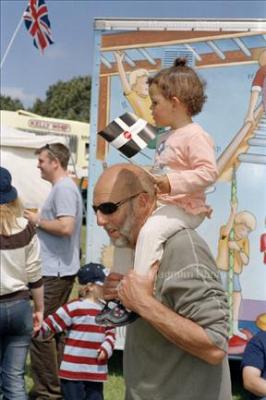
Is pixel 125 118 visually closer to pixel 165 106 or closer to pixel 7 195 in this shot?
pixel 165 106

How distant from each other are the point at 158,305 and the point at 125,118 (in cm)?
67

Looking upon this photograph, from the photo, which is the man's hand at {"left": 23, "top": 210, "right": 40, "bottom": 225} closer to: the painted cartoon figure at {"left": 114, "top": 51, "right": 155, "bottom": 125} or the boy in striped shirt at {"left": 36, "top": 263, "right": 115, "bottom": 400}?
the boy in striped shirt at {"left": 36, "top": 263, "right": 115, "bottom": 400}

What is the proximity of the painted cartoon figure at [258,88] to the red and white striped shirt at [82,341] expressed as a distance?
176 cm

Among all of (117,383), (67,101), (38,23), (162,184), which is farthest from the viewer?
(67,101)

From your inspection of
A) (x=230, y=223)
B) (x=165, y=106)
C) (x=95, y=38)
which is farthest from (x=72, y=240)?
(x=165, y=106)

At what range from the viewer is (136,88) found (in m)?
5.14

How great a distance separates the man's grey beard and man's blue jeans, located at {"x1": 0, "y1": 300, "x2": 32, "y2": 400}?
2.17 m

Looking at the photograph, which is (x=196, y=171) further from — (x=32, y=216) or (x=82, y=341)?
(x=32, y=216)

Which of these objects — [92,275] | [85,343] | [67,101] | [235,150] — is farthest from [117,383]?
[67,101]

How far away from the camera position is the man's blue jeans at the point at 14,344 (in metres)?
4.10

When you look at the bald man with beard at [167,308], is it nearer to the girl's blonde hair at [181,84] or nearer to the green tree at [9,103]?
the girl's blonde hair at [181,84]

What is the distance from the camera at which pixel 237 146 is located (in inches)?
197

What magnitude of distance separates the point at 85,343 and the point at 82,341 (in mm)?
22

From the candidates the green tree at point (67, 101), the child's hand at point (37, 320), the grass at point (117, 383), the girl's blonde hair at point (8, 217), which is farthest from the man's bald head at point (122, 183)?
the green tree at point (67, 101)
